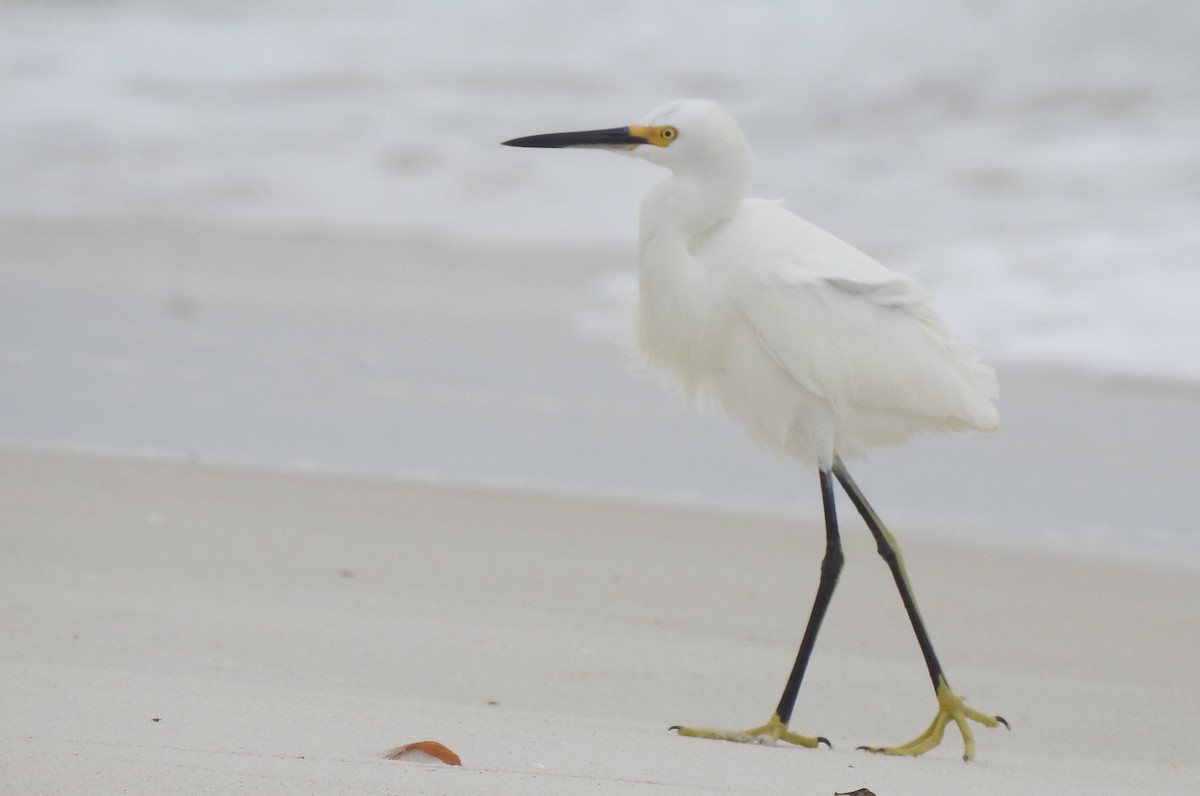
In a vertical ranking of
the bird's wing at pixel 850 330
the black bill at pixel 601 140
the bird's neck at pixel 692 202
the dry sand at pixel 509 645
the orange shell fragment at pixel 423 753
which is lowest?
the dry sand at pixel 509 645

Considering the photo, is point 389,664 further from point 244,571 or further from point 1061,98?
point 1061,98

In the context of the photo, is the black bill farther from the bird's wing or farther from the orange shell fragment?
the orange shell fragment

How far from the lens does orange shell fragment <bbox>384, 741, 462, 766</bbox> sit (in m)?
2.62

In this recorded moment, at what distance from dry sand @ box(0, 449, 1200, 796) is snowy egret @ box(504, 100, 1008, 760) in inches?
17.8

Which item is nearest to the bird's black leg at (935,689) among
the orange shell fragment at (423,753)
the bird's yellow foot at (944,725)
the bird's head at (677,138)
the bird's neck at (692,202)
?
the bird's yellow foot at (944,725)

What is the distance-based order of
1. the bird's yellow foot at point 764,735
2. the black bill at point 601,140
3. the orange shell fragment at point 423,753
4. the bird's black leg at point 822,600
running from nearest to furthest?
the orange shell fragment at point 423,753
the bird's yellow foot at point 764,735
the bird's black leg at point 822,600
the black bill at point 601,140

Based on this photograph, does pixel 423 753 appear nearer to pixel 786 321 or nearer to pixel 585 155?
pixel 786 321

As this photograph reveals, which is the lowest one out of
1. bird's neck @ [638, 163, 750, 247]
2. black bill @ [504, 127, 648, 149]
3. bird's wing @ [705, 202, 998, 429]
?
bird's wing @ [705, 202, 998, 429]

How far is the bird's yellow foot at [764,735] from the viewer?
323cm

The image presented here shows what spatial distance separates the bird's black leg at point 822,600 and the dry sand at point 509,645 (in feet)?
0.67

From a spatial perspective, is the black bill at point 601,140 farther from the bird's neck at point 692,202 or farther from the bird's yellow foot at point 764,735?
the bird's yellow foot at point 764,735

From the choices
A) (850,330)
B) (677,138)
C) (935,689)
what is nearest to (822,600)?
(935,689)

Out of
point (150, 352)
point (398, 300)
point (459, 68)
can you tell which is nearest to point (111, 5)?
point (459, 68)

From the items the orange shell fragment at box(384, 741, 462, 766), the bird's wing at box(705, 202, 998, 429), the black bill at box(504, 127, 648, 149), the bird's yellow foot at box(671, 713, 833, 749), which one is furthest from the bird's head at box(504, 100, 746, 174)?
the orange shell fragment at box(384, 741, 462, 766)
